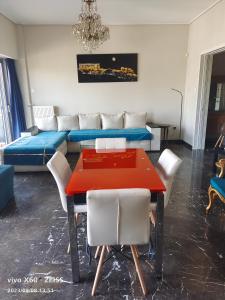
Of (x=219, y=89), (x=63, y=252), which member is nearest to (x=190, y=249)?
(x=63, y=252)

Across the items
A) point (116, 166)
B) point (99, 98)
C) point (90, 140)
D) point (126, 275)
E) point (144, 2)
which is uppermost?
point (144, 2)

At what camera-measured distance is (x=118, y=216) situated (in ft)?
4.72

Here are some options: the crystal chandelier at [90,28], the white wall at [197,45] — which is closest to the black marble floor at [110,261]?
the crystal chandelier at [90,28]

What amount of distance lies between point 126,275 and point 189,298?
497 mm

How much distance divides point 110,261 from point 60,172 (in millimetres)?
916

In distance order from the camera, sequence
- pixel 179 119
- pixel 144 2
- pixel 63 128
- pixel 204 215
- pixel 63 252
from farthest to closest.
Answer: pixel 179 119
pixel 63 128
pixel 144 2
pixel 204 215
pixel 63 252

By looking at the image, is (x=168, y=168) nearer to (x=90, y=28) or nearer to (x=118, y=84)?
(x=90, y=28)

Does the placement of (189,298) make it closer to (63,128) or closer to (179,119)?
(63,128)

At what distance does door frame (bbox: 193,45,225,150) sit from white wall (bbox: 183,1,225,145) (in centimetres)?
9

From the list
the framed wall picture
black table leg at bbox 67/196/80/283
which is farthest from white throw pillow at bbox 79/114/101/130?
black table leg at bbox 67/196/80/283

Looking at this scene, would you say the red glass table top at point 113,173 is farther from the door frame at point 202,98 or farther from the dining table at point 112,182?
the door frame at point 202,98

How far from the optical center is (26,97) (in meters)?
5.53

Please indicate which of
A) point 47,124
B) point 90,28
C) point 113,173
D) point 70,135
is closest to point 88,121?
point 70,135

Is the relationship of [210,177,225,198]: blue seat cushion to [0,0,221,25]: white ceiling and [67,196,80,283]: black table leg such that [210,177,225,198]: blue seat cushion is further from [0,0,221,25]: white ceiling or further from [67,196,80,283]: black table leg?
[0,0,221,25]: white ceiling
